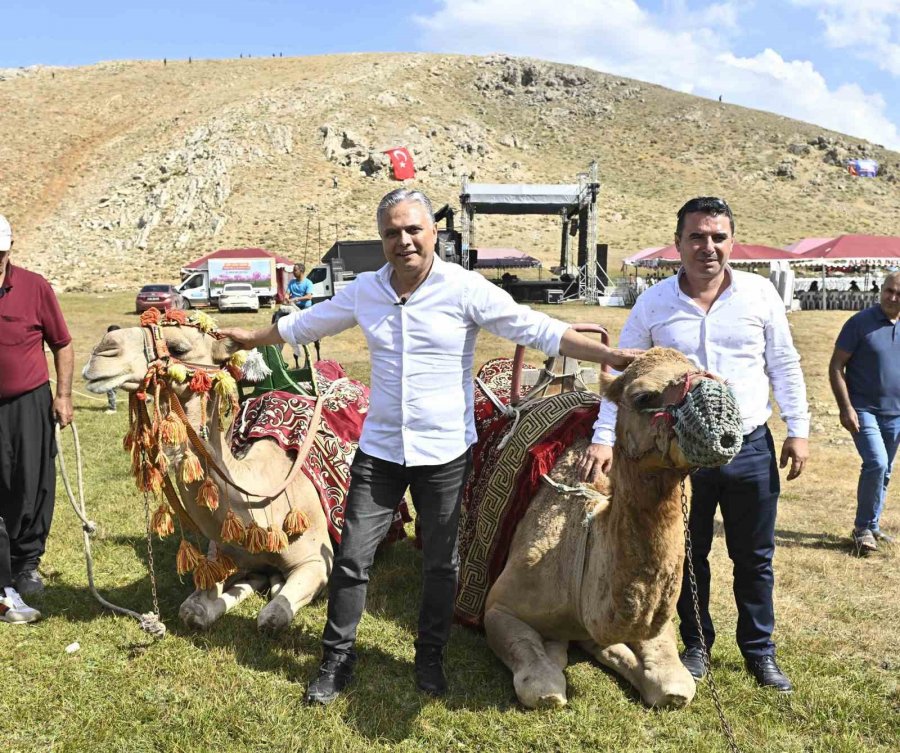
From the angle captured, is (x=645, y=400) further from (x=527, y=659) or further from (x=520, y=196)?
(x=520, y=196)

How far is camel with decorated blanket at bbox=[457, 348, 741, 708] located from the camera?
279cm

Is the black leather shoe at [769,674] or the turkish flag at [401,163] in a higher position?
the turkish flag at [401,163]

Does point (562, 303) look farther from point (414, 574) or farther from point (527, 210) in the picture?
point (414, 574)

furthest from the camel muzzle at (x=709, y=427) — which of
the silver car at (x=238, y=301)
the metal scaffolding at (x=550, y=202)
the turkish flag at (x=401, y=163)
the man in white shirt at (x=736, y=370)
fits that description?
the turkish flag at (x=401, y=163)

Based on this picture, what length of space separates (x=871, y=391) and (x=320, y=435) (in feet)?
14.2

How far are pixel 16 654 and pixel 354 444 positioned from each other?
250 cm

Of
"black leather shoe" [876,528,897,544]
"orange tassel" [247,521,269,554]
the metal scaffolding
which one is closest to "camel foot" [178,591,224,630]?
"orange tassel" [247,521,269,554]

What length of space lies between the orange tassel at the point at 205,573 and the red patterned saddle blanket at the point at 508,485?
1.40m

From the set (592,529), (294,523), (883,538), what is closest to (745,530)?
(592,529)

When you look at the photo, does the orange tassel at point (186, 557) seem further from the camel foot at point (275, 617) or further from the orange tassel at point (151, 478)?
the camel foot at point (275, 617)

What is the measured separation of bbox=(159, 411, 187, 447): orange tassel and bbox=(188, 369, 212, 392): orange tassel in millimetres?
171

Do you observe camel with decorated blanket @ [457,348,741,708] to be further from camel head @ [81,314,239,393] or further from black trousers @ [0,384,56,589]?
black trousers @ [0,384,56,589]

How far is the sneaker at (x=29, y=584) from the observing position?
15.9 feet

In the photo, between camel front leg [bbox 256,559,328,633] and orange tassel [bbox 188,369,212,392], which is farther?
camel front leg [bbox 256,559,328,633]
